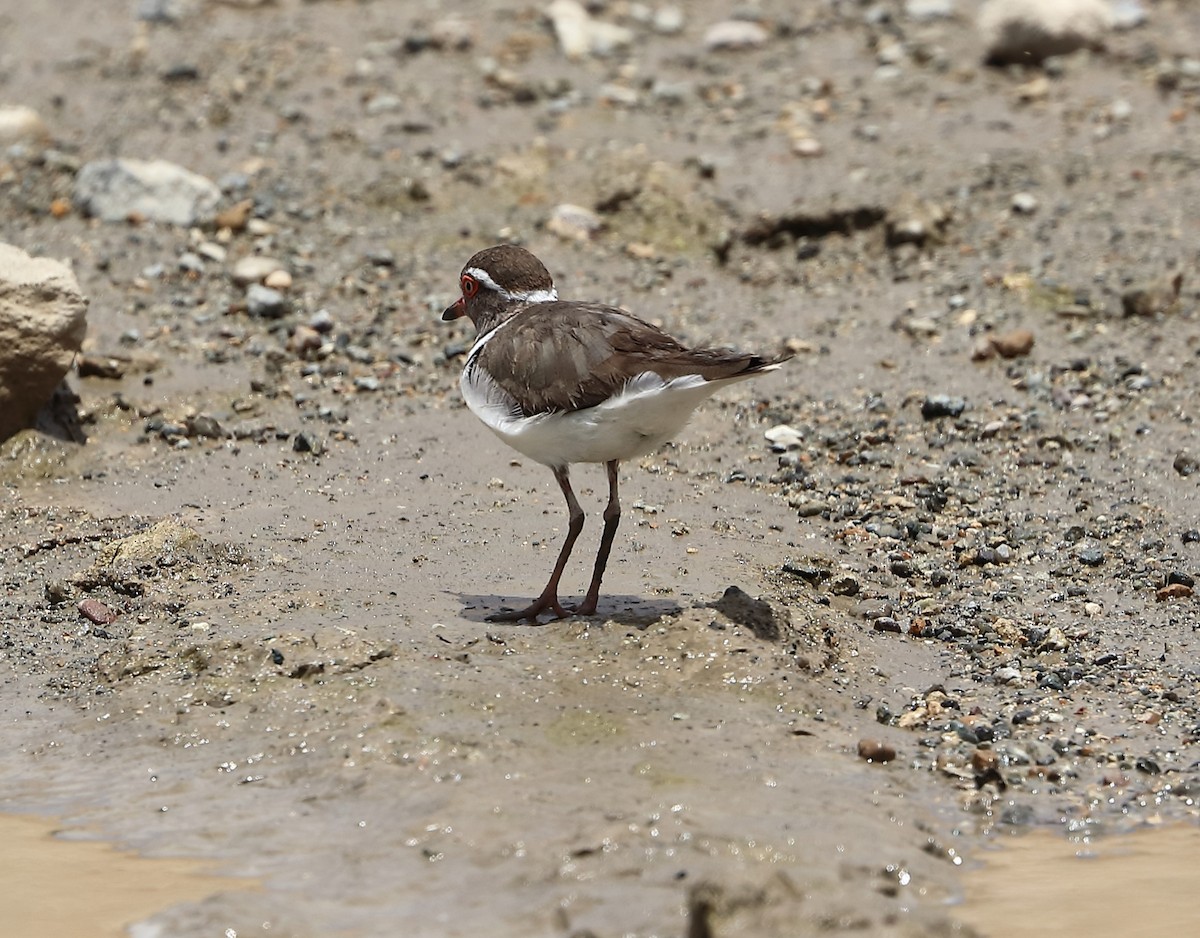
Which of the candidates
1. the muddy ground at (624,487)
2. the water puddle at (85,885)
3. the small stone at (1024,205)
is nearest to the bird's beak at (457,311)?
the muddy ground at (624,487)

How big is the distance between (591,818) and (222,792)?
5.02 feet

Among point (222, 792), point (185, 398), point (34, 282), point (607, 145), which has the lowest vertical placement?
point (222, 792)

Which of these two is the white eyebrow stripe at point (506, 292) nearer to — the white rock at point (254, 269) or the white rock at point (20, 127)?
the white rock at point (254, 269)

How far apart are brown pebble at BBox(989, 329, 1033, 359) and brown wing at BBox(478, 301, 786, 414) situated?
4131 millimetres

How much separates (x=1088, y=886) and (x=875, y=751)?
1046mm

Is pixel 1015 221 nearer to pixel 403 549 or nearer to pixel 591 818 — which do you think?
pixel 403 549

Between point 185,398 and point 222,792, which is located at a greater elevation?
point 185,398

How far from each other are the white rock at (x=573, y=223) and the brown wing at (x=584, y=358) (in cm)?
494

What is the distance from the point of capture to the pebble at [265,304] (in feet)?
38.3

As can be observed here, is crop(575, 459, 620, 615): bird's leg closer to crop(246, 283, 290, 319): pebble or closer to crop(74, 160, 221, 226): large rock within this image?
crop(246, 283, 290, 319): pebble

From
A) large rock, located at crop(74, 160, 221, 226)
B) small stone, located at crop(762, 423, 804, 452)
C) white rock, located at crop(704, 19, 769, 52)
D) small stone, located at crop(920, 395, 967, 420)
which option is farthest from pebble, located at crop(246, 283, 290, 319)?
white rock, located at crop(704, 19, 769, 52)

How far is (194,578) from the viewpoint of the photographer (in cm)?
841

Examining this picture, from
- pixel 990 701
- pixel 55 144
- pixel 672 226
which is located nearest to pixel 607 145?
pixel 672 226

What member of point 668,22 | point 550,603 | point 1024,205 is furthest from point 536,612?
point 668,22
